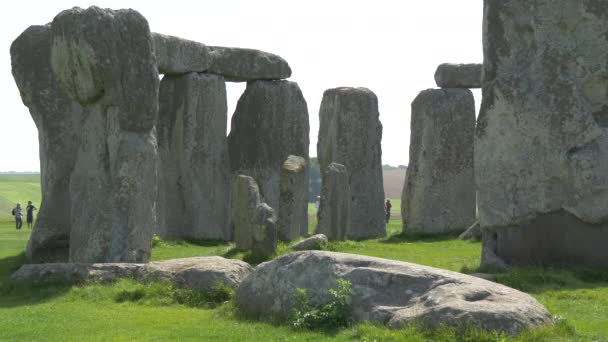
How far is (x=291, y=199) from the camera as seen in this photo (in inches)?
941

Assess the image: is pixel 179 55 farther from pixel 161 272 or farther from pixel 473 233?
pixel 161 272

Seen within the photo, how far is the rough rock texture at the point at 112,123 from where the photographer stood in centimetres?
1582

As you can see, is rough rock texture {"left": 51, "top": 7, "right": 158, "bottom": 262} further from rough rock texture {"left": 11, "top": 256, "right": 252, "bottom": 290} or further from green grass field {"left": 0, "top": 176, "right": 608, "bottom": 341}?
green grass field {"left": 0, "top": 176, "right": 608, "bottom": 341}

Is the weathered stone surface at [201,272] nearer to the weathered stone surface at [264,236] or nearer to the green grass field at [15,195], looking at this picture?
the weathered stone surface at [264,236]

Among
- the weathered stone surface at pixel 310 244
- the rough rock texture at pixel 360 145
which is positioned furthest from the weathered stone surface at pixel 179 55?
the weathered stone surface at pixel 310 244

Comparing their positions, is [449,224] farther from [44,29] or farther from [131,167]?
[131,167]

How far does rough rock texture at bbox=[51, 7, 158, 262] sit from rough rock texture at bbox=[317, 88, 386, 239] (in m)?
13.5

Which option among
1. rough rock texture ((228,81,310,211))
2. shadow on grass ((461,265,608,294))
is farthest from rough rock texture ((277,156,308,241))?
shadow on grass ((461,265,608,294))

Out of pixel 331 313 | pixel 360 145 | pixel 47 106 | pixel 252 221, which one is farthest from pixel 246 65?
pixel 331 313

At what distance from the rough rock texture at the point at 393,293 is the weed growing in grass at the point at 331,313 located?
87mm

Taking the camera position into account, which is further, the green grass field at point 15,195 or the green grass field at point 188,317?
the green grass field at point 15,195

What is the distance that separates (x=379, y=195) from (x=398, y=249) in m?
6.75

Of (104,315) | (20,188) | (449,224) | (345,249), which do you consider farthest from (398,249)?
(20,188)

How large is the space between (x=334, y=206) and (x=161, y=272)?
1121 centimetres
